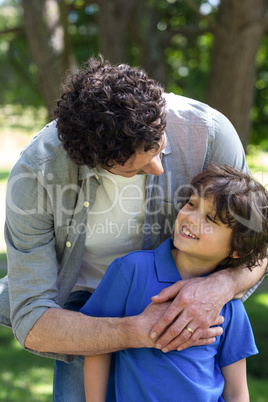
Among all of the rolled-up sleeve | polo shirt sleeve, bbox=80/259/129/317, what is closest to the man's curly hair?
the rolled-up sleeve

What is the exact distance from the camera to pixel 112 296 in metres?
2.12

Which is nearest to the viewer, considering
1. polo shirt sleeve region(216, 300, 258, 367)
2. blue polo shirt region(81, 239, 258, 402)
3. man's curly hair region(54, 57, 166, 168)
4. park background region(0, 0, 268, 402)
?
man's curly hair region(54, 57, 166, 168)

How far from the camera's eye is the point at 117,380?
2.12m

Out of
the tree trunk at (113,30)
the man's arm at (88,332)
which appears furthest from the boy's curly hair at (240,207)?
the tree trunk at (113,30)

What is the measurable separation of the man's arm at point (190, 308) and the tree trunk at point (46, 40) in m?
4.20

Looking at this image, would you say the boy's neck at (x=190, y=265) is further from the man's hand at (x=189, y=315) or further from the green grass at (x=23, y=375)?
the green grass at (x=23, y=375)

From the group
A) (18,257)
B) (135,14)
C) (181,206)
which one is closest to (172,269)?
(181,206)

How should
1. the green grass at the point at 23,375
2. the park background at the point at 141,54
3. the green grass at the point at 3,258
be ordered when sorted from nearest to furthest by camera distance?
the green grass at the point at 23,375 < the park background at the point at 141,54 < the green grass at the point at 3,258

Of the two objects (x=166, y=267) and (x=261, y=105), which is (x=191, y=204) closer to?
(x=166, y=267)

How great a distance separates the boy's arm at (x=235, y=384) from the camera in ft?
7.06

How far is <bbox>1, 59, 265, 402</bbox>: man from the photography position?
1.96 m

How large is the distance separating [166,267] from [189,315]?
0.87ft

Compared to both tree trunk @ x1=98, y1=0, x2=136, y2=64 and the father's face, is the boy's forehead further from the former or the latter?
tree trunk @ x1=98, y1=0, x2=136, y2=64

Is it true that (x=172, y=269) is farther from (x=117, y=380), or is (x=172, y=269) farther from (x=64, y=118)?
(x=64, y=118)
